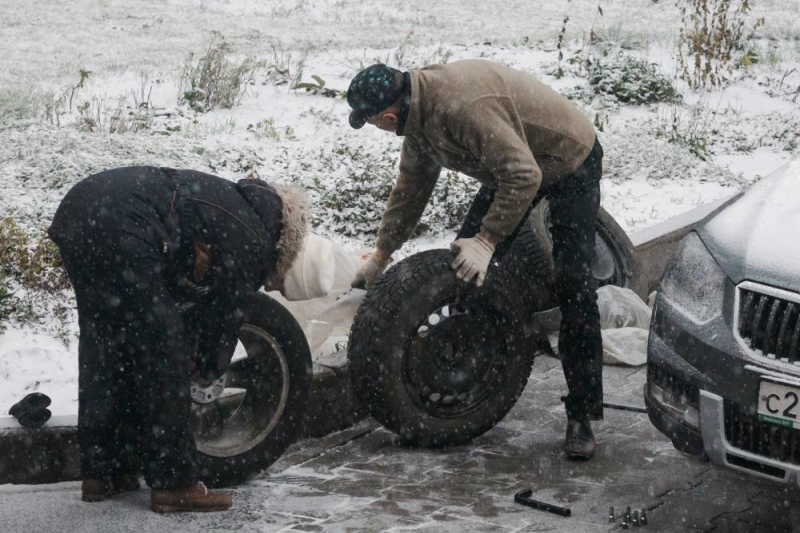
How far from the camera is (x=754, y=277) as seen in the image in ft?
13.6

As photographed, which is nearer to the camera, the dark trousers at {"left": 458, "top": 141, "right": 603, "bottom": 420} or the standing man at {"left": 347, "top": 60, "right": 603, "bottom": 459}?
the standing man at {"left": 347, "top": 60, "right": 603, "bottom": 459}

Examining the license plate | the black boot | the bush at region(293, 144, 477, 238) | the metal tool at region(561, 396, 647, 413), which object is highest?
the license plate

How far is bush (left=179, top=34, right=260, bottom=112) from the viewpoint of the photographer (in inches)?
432

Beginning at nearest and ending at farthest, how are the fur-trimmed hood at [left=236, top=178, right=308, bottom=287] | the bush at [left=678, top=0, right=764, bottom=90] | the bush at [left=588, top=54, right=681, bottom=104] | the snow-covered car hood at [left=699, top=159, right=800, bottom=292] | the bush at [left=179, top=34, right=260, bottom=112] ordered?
the snow-covered car hood at [left=699, top=159, right=800, bottom=292], the fur-trimmed hood at [left=236, top=178, right=308, bottom=287], the bush at [left=179, top=34, right=260, bottom=112], the bush at [left=588, top=54, right=681, bottom=104], the bush at [left=678, top=0, right=764, bottom=90]

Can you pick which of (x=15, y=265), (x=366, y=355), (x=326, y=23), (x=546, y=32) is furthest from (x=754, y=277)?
(x=326, y=23)

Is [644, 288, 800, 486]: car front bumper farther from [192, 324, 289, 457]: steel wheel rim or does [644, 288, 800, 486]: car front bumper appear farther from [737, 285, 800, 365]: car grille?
[192, 324, 289, 457]: steel wheel rim

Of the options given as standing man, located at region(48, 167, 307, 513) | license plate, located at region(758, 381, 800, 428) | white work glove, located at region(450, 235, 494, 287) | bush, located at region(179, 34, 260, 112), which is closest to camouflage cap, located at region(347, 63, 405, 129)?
standing man, located at region(48, 167, 307, 513)

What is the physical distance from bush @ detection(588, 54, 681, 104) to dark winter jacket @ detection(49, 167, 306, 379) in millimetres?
8034

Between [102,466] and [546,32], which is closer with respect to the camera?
[102,466]

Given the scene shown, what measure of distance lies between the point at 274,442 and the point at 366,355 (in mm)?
608

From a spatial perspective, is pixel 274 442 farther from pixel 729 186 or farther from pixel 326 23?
pixel 326 23

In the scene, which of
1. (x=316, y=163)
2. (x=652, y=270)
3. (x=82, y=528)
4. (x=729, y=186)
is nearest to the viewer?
(x=82, y=528)

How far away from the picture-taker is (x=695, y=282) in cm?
448

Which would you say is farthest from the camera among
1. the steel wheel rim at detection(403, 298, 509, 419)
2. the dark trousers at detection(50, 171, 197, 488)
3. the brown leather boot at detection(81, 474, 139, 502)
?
the steel wheel rim at detection(403, 298, 509, 419)
